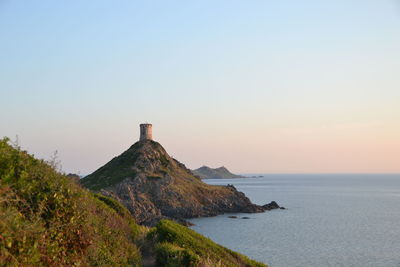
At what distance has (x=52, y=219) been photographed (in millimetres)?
10664

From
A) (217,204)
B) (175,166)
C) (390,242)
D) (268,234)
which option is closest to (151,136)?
(175,166)

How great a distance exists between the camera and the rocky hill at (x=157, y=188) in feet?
305

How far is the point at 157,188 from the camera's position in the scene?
100375 millimetres

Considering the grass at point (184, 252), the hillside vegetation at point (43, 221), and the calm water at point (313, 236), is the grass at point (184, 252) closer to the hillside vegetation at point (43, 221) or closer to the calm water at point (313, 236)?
the hillside vegetation at point (43, 221)

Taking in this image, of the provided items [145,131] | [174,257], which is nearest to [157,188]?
[145,131]

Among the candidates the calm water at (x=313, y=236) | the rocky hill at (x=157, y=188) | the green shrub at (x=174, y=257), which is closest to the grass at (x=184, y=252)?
the green shrub at (x=174, y=257)

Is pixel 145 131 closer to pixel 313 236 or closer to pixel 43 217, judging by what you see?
pixel 313 236

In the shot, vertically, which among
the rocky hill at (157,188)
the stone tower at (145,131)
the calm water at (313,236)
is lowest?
the calm water at (313,236)

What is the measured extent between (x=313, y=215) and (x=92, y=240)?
9732 centimetres

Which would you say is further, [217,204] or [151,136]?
[151,136]

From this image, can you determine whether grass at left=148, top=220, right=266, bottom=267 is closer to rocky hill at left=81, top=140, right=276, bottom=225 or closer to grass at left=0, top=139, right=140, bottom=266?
grass at left=0, top=139, right=140, bottom=266

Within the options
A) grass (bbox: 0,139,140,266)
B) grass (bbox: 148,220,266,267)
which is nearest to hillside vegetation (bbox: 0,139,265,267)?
grass (bbox: 0,139,140,266)

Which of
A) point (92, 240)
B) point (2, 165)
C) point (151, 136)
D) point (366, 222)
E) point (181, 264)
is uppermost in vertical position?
point (151, 136)

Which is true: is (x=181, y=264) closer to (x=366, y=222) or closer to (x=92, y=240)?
(x=92, y=240)
